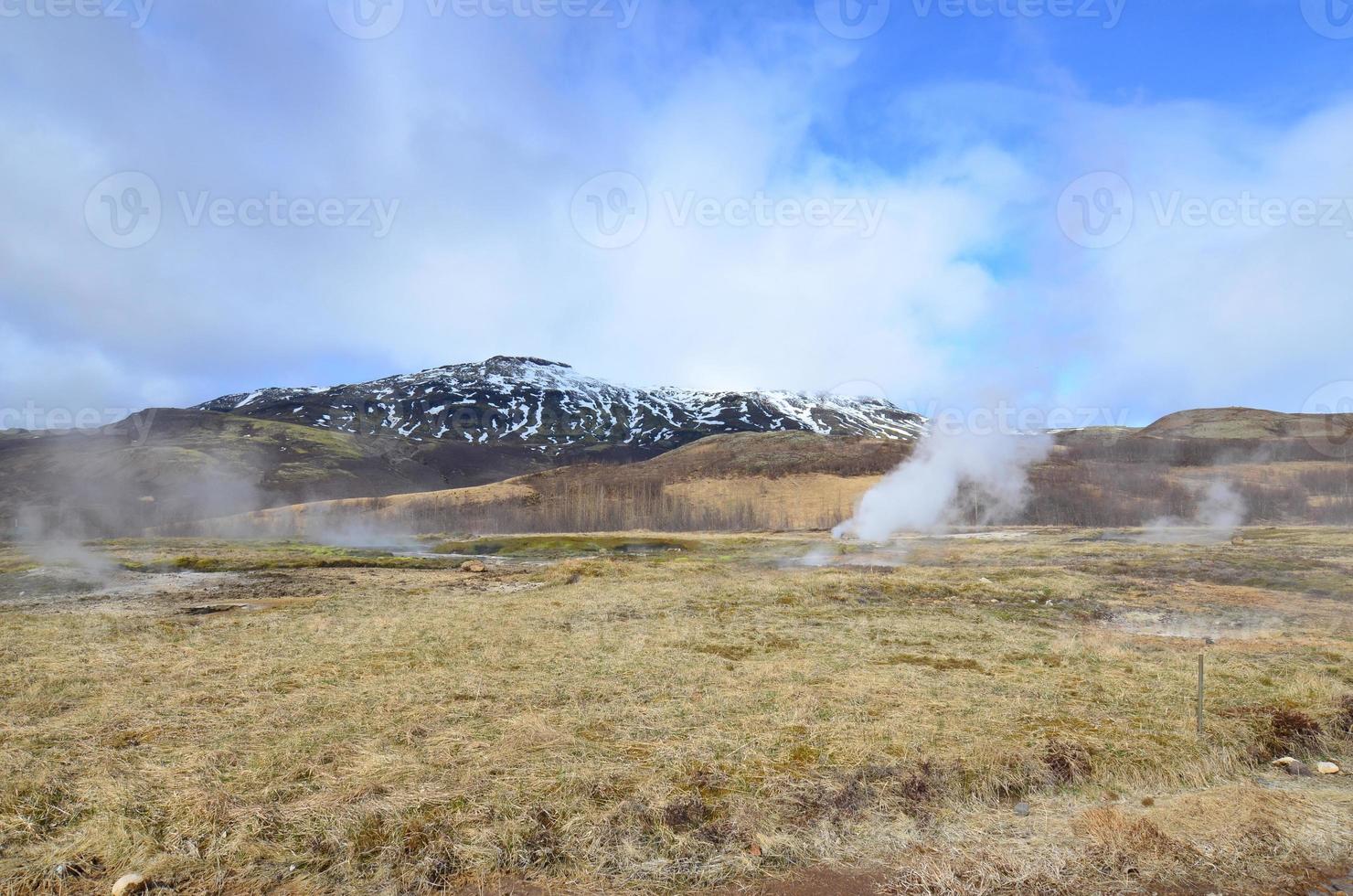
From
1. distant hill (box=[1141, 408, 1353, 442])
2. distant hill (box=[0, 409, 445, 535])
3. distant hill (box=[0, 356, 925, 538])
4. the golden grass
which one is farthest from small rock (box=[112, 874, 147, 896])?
distant hill (box=[1141, 408, 1353, 442])

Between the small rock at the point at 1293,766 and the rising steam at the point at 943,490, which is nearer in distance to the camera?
the small rock at the point at 1293,766

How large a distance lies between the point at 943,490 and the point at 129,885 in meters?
68.5

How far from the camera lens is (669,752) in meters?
8.74

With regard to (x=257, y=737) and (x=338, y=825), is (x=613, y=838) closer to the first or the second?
(x=338, y=825)

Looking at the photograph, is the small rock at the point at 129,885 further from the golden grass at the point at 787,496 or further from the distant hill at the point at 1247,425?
the distant hill at the point at 1247,425

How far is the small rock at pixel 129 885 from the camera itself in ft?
18.8

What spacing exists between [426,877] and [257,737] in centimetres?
443

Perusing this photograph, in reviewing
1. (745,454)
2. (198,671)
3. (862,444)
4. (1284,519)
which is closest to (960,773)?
(198,671)

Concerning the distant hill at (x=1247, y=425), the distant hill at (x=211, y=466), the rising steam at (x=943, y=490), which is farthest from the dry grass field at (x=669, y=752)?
the distant hill at (x=1247, y=425)

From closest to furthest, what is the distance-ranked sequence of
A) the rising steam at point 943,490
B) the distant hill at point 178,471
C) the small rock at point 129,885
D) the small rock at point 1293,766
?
the small rock at point 129,885, the small rock at point 1293,766, the rising steam at point 943,490, the distant hill at point 178,471

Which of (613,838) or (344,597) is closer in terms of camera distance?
(613,838)

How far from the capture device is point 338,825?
6746 mm

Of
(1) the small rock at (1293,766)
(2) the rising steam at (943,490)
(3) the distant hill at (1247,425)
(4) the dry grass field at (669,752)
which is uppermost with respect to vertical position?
(3) the distant hill at (1247,425)

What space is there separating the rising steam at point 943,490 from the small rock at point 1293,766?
47.1 meters
